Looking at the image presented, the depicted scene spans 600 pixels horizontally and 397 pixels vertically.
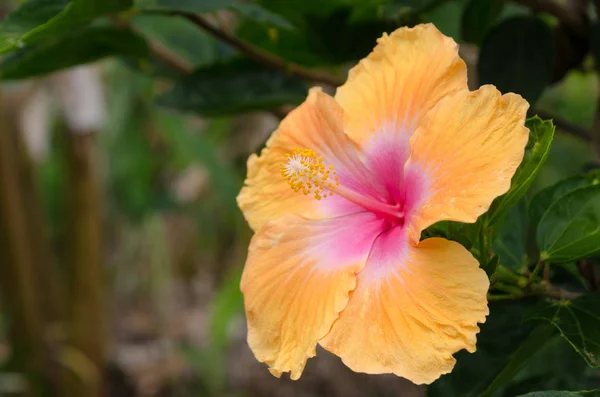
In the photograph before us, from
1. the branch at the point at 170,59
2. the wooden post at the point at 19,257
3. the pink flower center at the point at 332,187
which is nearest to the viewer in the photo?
the pink flower center at the point at 332,187

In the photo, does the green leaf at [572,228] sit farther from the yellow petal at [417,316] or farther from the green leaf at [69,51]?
the green leaf at [69,51]

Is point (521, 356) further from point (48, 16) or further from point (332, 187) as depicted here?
point (48, 16)

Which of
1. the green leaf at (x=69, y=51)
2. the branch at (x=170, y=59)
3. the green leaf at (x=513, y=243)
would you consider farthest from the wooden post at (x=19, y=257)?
the green leaf at (x=513, y=243)

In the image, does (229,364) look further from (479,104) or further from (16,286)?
(479,104)

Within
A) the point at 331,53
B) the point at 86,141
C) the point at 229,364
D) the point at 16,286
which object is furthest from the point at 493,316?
the point at 229,364

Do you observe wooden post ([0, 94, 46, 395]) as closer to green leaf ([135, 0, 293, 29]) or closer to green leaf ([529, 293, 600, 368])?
green leaf ([135, 0, 293, 29])
